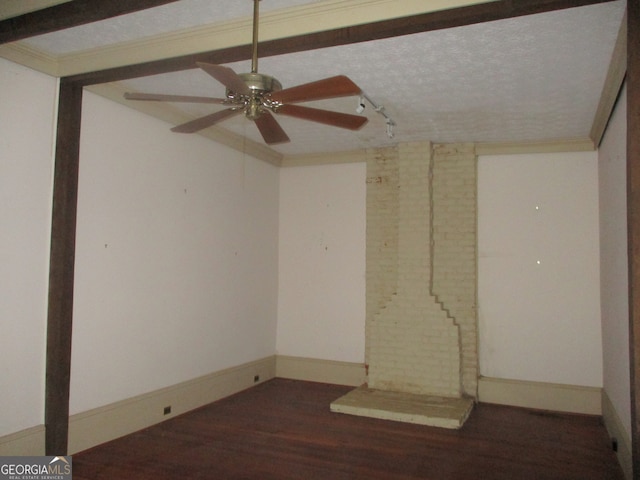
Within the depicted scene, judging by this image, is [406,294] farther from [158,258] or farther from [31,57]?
[31,57]

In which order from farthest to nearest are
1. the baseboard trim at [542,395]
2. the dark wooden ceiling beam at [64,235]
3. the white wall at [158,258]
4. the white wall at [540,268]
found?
the white wall at [540,268] < the baseboard trim at [542,395] < the white wall at [158,258] < the dark wooden ceiling beam at [64,235]

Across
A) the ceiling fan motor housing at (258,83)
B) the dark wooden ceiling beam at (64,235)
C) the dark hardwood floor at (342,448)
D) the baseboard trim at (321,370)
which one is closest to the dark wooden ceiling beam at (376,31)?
the dark wooden ceiling beam at (64,235)

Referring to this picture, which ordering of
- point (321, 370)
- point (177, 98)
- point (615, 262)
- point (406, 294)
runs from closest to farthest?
point (177, 98), point (615, 262), point (406, 294), point (321, 370)

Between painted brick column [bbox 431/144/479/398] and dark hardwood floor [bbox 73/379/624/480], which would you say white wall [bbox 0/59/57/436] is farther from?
painted brick column [bbox 431/144/479/398]

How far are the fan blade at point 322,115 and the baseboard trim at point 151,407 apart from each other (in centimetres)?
314

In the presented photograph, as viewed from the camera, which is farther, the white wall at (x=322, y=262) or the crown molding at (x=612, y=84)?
the white wall at (x=322, y=262)

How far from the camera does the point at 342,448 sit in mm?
4477

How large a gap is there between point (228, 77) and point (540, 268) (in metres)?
4.93

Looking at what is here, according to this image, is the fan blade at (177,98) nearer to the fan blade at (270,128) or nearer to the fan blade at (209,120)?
the fan blade at (209,120)

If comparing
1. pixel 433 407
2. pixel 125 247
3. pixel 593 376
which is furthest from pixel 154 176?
pixel 593 376

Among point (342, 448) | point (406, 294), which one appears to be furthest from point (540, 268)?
point (342, 448)

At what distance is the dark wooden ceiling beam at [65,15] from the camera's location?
2.91 m

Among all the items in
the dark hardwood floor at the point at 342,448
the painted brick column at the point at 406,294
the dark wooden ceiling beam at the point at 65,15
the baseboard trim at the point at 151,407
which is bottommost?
the dark hardwood floor at the point at 342,448

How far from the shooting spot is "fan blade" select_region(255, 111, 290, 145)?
9.91 feet
